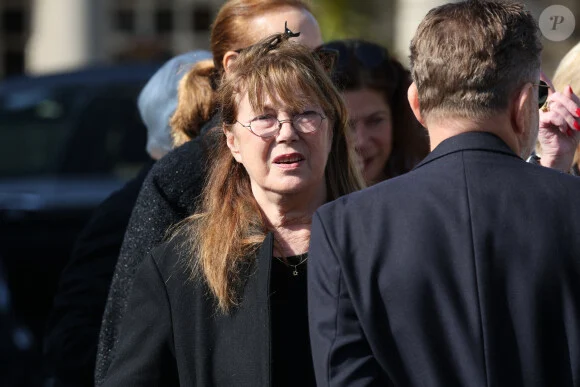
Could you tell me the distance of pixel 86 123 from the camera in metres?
7.70

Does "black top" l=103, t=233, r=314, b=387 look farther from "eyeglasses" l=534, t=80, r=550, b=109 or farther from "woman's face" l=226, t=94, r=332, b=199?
"eyeglasses" l=534, t=80, r=550, b=109

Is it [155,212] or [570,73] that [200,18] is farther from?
[155,212]

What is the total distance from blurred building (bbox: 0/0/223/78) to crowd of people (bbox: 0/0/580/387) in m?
10.8

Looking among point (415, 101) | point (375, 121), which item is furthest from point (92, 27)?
point (415, 101)

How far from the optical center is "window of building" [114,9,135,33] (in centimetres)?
1731

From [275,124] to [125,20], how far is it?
49.0 ft

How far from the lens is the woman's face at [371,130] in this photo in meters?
3.79

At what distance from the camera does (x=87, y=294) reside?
3881 millimetres

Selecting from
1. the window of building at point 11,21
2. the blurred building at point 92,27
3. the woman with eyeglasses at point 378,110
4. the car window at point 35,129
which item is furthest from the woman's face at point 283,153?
the window of building at point 11,21

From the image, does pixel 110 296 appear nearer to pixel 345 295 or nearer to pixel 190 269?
pixel 190 269

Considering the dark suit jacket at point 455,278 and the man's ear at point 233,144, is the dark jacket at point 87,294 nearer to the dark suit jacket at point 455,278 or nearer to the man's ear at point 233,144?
the man's ear at point 233,144

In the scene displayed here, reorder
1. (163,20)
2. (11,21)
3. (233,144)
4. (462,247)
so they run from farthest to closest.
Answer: (11,21)
(163,20)
(233,144)
(462,247)

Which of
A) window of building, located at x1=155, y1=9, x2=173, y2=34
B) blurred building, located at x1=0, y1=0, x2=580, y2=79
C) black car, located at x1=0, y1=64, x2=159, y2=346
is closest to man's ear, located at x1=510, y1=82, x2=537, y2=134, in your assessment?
black car, located at x1=0, y1=64, x2=159, y2=346

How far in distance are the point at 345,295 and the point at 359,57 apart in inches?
66.4
